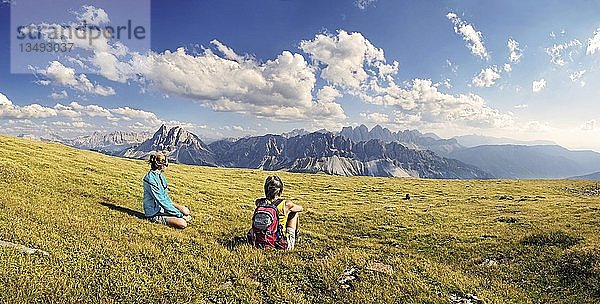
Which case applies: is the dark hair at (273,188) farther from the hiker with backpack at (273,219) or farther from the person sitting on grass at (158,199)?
the person sitting on grass at (158,199)

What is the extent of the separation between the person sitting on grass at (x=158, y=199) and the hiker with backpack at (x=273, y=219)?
5.34 metres

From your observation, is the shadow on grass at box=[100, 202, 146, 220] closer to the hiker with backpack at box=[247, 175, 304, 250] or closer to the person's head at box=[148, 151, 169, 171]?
the person's head at box=[148, 151, 169, 171]

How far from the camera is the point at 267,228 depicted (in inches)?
534

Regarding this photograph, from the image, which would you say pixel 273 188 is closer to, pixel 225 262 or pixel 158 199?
pixel 225 262

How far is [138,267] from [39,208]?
825 centimetres

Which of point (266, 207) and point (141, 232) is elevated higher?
point (266, 207)

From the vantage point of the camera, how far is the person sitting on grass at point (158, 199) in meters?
16.3

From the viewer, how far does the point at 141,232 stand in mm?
14602

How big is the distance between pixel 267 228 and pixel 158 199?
672cm

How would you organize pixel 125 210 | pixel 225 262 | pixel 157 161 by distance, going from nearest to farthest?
pixel 225 262 → pixel 157 161 → pixel 125 210

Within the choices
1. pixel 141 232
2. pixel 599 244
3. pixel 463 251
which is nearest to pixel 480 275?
pixel 463 251

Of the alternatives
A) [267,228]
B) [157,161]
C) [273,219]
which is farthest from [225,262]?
[157,161]

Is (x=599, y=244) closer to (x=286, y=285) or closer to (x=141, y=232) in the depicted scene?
(x=286, y=285)

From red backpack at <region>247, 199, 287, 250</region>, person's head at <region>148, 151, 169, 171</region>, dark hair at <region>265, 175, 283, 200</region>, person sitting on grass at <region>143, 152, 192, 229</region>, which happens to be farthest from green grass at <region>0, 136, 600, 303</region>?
person's head at <region>148, 151, 169, 171</region>
